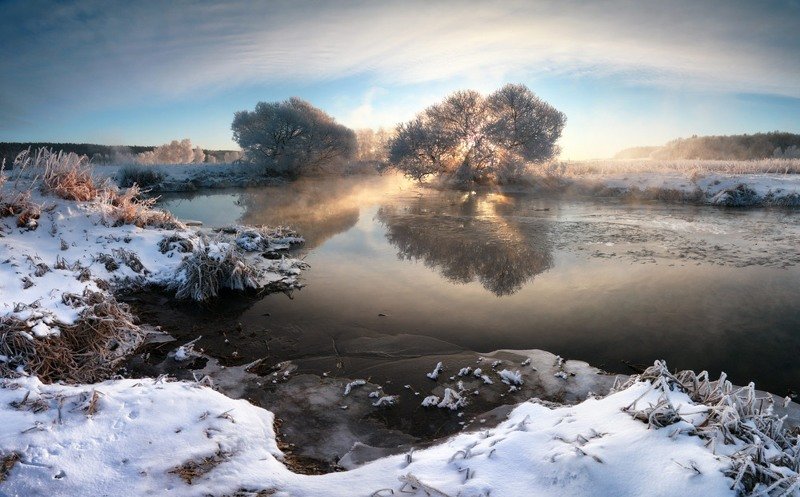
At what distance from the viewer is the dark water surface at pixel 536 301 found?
5.52 metres

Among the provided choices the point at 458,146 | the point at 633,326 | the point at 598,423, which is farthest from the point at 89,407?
the point at 458,146

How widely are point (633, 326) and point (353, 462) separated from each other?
4.89 meters

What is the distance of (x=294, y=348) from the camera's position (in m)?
5.64

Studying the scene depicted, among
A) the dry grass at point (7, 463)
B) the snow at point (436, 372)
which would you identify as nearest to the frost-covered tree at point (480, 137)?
the snow at point (436, 372)

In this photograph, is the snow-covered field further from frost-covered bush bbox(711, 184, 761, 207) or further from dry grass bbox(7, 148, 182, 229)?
dry grass bbox(7, 148, 182, 229)

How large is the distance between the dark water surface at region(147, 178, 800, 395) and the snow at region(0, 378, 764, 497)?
204cm

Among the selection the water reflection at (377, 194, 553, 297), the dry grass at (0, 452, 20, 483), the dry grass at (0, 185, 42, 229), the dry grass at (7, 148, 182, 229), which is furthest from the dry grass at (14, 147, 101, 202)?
the dry grass at (0, 452, 20, 483)

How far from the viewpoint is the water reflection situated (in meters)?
8.88

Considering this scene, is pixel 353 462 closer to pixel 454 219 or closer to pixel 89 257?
pixel 89 257

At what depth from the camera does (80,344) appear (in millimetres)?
4836

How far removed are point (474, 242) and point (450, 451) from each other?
9.26 metres

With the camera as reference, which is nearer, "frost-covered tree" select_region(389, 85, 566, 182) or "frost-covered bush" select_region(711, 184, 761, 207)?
"frost-covered bush" select_region(711, 184, 761, 207)

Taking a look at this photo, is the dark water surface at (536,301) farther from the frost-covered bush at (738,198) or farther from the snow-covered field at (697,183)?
the snow-covered field at (697,183)

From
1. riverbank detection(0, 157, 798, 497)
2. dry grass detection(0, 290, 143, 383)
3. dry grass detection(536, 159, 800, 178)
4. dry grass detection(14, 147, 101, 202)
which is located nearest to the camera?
riverbank detection(0, 157, 798, 497)
